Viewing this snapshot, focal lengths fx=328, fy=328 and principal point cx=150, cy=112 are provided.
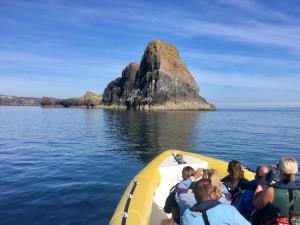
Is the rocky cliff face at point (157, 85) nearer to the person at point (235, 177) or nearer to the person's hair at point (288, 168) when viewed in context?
the person at point (235, 177)

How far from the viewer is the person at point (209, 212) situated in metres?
3.81

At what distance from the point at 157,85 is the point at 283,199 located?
107 meters

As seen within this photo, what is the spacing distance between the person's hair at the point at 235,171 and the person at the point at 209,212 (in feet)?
8.76

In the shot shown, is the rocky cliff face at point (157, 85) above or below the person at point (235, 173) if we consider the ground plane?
above

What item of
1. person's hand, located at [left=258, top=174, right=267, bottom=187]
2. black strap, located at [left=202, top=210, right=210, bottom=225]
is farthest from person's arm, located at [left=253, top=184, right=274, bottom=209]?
black strap, located at [left=202, top=210, right=210, bottom=225]

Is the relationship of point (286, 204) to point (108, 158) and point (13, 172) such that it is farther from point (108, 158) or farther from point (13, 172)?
point (108, 158)

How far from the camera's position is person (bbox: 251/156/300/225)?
457cm

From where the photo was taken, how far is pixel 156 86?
366 ft

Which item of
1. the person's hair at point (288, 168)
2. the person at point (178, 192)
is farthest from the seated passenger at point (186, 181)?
the person's hair at point (288, 168)

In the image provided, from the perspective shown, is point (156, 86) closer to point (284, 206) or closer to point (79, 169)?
point (79, 169)

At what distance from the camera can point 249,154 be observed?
2145cm

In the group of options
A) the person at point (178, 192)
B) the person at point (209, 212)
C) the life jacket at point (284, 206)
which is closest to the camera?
the person at point (209, 212)

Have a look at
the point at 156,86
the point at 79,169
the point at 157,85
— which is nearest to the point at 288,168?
the point at 79,169

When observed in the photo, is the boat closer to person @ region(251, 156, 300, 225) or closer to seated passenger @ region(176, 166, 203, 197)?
seated passenger @ region(176, 166, 203, 197)
